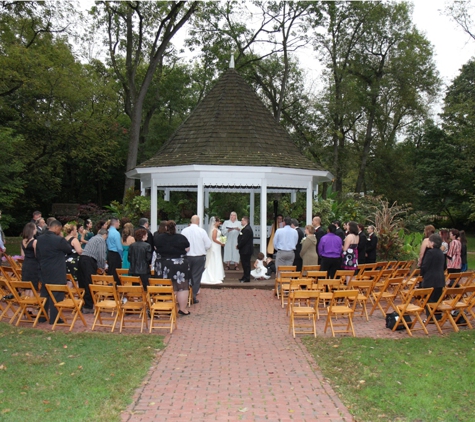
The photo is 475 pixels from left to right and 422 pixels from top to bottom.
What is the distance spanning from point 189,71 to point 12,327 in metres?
32.8

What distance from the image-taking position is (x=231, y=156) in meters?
16.8

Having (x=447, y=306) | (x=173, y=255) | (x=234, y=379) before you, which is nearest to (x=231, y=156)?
(x=173, y=255)

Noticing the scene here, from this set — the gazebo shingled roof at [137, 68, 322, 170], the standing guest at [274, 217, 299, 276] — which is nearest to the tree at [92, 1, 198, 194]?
the gazebo shingled roof at [137, 68, 322, 170]

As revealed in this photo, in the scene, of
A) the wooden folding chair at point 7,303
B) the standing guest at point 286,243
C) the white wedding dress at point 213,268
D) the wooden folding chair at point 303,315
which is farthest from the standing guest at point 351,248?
the wooden folding chair at point 7,303

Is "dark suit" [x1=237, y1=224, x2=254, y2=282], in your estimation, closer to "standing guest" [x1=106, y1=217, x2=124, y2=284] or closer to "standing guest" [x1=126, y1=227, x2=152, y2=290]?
"standing guest" [x1=106, y1=217, x2=124, y2=284]

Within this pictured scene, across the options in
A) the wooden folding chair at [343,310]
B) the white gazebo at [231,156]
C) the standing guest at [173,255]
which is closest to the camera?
the wooden folding chair at [343,310]

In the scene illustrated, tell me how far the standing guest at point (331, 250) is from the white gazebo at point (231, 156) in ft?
13.5

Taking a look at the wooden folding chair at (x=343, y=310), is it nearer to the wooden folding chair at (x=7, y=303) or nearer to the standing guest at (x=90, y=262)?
the standing guest at (x=90, y=262)

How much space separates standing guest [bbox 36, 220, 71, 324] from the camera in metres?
9.72

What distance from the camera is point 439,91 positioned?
139 ft

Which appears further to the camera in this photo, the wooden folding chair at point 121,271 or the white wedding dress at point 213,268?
the white wedding dress at point 213,268

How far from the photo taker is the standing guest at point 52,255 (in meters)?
9.72

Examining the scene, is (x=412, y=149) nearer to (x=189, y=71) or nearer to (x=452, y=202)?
(x=452, y=202)

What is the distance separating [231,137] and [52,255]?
9.28 metres
